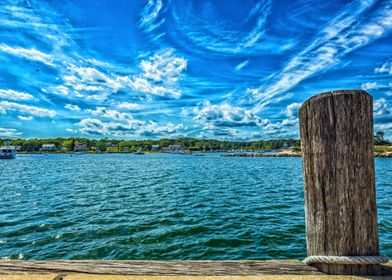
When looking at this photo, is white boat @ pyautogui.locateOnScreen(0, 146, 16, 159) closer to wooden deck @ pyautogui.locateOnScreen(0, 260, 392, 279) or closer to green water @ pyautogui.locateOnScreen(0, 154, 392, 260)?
green water @ pyautogui.locateOnScreen(0, 154, 392, 260)

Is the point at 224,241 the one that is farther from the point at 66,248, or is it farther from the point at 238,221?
the point at 66,248

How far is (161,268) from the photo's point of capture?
2324mm

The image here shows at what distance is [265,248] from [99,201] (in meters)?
10.9

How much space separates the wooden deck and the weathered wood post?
0.98 ft

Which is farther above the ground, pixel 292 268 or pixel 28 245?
pixel 292 268

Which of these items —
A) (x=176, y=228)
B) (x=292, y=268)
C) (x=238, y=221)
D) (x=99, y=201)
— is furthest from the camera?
(x=99, y=201)

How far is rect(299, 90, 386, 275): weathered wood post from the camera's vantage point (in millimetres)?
2068

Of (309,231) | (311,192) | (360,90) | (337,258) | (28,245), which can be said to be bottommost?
(28,245)

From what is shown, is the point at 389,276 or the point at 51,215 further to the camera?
the point at 51,215

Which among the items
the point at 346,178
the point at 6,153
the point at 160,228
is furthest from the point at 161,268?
the point at 6,153

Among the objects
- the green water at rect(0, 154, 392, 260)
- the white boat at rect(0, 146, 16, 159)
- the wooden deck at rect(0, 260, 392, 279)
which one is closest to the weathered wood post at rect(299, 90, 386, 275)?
the wooden deck at rect(0, 260, 392, 279)

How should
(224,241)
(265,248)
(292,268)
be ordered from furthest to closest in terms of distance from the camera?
(224,241) → (265,248) → (292,268)

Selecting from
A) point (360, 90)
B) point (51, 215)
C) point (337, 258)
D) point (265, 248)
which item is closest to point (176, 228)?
point (265, 248)

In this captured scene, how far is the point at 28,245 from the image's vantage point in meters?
7.69
